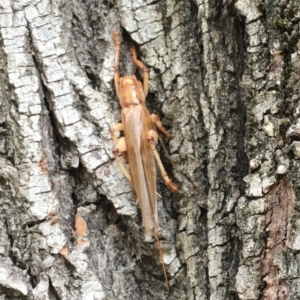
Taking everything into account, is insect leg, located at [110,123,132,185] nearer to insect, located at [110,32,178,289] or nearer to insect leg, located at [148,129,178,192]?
insect, located at [110,32,178,289]

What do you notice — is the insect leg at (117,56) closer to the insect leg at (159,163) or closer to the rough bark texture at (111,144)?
the rough bark texture at (111,144)

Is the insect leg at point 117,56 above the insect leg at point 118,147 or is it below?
above

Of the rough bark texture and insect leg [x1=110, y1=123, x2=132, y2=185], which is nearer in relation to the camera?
the rough bark texture

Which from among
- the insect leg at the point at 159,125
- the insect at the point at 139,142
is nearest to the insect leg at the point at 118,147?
the insect at the point at 139,142

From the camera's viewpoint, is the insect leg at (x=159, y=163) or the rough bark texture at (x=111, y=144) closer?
the rough bark texture at (x=111, y=144)

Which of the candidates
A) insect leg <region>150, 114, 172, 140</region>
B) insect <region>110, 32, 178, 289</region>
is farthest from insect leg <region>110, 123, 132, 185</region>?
insect leg <region>150, 114, 172, 140</region>

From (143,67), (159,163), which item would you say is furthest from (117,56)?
(159,163)
